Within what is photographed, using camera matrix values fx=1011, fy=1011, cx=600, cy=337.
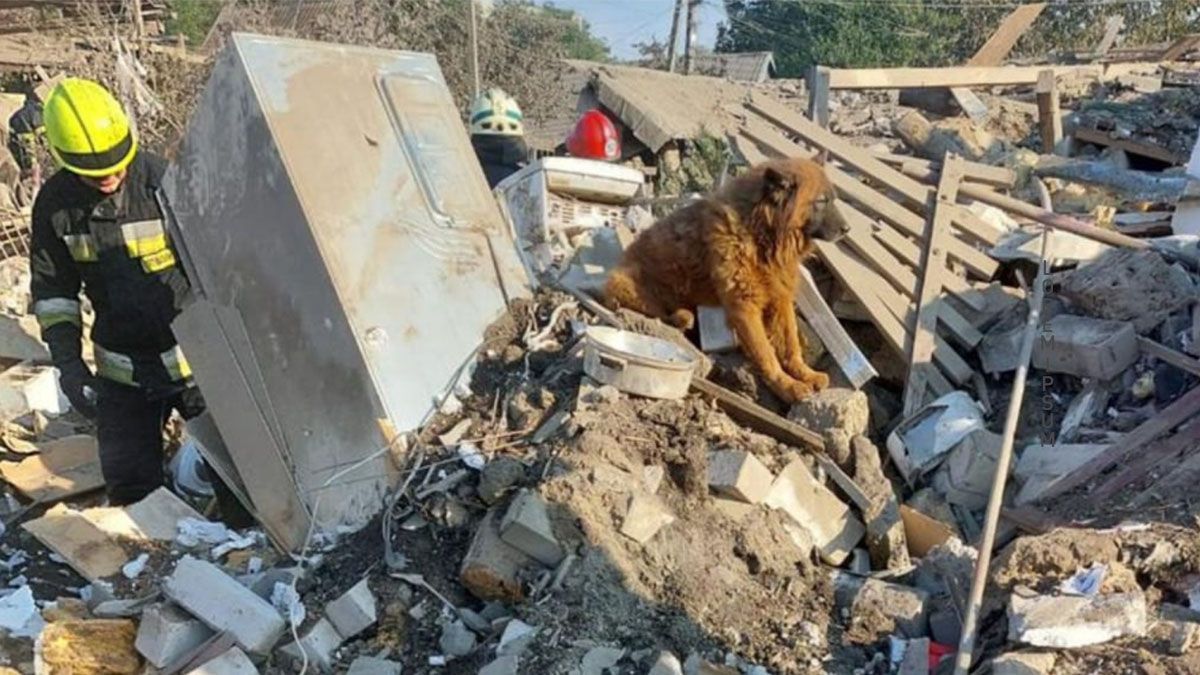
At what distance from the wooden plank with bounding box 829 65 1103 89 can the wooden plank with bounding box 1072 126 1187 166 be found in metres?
0.73

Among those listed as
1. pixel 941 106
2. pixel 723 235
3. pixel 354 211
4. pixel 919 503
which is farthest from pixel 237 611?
pixel 941 106

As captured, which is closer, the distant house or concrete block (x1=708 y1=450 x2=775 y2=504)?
concrete block (x1=708 y1=450 x2=775 y2=504)

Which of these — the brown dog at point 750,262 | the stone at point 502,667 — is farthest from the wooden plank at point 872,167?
the stone at point 502,667

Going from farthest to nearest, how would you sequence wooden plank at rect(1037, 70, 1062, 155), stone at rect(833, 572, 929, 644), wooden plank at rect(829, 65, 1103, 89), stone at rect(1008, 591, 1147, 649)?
wooden plank at rect(1037, 70, 1062, 155) < wooden plank at rect(829, 65, 1103, 89) < stone at rect(833, 572, 929, 644) < stone at rect(1008, 591, 1147, 649)

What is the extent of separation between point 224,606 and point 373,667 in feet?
1.92

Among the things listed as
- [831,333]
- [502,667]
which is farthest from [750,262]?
[502,667]

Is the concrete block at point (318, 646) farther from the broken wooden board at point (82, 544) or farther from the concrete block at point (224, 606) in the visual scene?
the broken wooden board at point (82, 544)

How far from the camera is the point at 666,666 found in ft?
10.4

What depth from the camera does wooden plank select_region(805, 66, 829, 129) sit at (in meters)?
8.23

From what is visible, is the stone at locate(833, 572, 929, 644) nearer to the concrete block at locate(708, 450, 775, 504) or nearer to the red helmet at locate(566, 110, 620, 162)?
the concrete block at locate(708, 450, 775, 504)

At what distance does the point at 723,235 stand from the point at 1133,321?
93.4 inches

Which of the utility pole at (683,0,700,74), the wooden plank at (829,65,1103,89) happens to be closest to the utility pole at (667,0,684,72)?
the utility pole at (683,0,700,74)

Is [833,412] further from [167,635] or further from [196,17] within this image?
[196,17]

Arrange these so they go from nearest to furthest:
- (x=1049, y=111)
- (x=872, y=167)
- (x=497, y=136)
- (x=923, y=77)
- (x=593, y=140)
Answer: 1. (x=872, y=167)
2. (x=497, y=136)
3. (x=593, y=140)
4. (x=923, y=77)
5. (x=1049, y=111)
